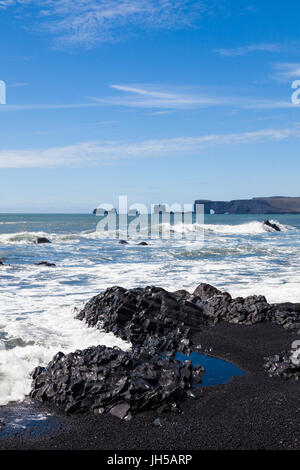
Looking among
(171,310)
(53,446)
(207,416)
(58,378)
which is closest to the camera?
(53,446)

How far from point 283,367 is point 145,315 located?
4804 mm

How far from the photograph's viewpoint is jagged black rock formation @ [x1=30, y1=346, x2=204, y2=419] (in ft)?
24.3

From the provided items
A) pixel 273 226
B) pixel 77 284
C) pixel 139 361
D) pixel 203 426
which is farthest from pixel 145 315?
pixel 273 226

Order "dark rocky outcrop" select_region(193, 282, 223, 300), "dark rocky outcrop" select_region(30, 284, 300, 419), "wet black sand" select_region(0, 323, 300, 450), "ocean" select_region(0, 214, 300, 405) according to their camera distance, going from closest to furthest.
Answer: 1. "wet black sand" select_region(0, 323, 300, 450)
2. "dark rocky outcrop" select_region(30, 284, 300, 419)
3. "ocean" select_region(0, 214, 300, 405)
4. "dark rocky outcrop" select_region(193, 282, 223, 300)

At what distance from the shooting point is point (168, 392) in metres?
7.54

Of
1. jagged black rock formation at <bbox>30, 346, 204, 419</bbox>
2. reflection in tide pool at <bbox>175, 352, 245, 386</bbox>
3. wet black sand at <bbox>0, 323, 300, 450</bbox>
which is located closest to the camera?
wet black sand at <bbox>0, 323, 300, 450</bbox>

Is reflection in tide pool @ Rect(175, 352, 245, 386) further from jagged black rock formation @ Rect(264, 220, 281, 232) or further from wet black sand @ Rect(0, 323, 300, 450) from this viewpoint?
jagged black rock formation @ Rect(264, 220, 281, 232)

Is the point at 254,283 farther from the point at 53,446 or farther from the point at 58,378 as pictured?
the point at 53,446

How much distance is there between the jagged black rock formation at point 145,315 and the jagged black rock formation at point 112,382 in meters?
2.37

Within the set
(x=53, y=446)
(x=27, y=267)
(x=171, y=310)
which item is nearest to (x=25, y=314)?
(x=171, y=310)

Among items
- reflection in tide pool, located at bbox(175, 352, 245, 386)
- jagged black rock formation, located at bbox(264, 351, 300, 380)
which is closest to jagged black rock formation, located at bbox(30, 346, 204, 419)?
reflection in tide pool, located at bbox(175, 352, 245, 386)

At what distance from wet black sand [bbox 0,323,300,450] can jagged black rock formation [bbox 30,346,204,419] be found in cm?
24

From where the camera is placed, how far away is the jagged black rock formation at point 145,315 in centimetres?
1167

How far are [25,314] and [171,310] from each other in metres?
4.69
